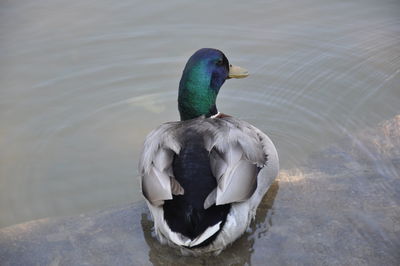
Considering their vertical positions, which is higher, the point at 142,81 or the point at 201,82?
the point at 201,82

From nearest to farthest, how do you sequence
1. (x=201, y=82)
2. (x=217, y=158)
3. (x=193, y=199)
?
(x=193, y=199), (x=217, y=158), (x=201, y=82)

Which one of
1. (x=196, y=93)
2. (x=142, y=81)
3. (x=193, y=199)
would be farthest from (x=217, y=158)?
(x=142, y=81)

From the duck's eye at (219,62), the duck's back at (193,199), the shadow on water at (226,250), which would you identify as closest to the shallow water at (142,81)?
the shadow on water at (226,250)

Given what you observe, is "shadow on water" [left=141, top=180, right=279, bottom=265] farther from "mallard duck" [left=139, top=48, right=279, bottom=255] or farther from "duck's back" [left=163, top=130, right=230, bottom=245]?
"duck's back" [left=163, top=130, right=230, bottom=245]

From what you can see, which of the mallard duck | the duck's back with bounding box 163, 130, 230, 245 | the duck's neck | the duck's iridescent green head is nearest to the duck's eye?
the duck's iridescent green head

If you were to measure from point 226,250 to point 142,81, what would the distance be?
2.32 metres

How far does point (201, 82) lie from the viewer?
4359mm

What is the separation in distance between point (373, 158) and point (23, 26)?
3.94m

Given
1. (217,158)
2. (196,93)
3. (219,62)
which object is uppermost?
(219,62)

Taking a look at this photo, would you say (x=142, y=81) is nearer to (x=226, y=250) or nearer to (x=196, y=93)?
(x=196, y=93)

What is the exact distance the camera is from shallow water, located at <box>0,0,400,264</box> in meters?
4.59

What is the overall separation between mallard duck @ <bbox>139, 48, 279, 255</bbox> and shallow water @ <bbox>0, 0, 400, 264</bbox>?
655 millimetres

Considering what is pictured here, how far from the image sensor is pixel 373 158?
14.2ft

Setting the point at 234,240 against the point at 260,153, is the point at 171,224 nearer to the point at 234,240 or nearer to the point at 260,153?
the point at 234,240
